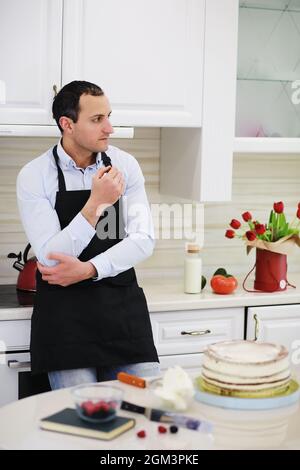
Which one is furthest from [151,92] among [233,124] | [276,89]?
[276,89]

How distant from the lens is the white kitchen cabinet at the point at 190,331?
11.1ft

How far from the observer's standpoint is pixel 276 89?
3760 millimetres

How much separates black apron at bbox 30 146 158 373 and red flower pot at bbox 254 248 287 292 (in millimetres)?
893

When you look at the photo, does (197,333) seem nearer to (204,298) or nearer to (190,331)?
(190,331)

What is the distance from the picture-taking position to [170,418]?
71.3 inches

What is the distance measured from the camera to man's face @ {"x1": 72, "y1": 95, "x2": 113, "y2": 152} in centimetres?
288

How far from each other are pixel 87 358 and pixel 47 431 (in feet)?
3.75

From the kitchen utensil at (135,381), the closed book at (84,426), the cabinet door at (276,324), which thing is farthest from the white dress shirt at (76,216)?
the closed book at (84,426)

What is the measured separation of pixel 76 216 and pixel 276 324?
1269 mm

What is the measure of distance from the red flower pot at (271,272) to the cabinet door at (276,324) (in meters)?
0.11

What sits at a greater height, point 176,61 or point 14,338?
point 176,61

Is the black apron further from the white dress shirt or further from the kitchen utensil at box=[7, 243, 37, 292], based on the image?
the kitchen utensil at box=[7, 243, 37, 292]
